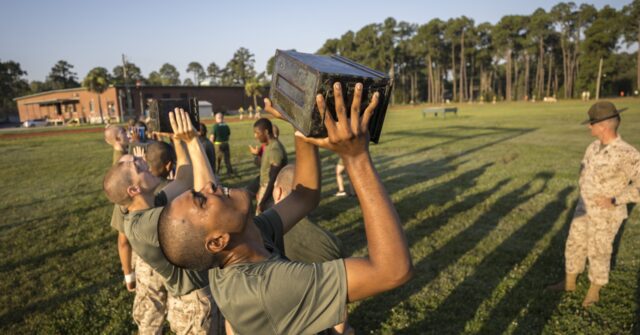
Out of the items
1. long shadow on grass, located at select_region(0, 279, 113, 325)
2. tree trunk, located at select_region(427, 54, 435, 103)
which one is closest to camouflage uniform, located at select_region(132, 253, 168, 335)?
long shadow on grass, located at select_region(0, 279, 113, 325)

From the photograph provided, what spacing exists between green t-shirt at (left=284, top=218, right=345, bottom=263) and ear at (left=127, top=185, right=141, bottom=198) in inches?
49.7

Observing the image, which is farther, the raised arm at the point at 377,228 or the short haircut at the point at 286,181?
the short haircut at the point at 286,181

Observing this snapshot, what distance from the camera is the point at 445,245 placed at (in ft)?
21.9

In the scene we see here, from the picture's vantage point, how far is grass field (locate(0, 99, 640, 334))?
4598mm

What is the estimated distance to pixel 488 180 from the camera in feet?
36.7

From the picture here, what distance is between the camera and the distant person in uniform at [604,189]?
4.38 m

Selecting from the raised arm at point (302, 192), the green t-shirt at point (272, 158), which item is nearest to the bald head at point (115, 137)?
the green t-shirt at point (272, 158)

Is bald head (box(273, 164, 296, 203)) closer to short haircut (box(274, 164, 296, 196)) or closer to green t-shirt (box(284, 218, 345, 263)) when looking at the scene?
short haircut (box(274, 164, 296, 196))

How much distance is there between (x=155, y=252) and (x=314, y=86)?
1917 mm

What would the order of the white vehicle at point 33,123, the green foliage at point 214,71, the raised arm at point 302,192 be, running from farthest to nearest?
1. the green foliage at point 214,71
2. the white vehicle at point 33,123
3. the raised arm at point 302,192

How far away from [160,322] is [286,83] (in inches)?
110

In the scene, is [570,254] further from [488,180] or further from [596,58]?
[596,58]

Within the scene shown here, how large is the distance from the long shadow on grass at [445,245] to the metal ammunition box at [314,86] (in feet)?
11.7

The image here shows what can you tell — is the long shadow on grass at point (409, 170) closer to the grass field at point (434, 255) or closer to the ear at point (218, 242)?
the grass field at point (434, 255)
